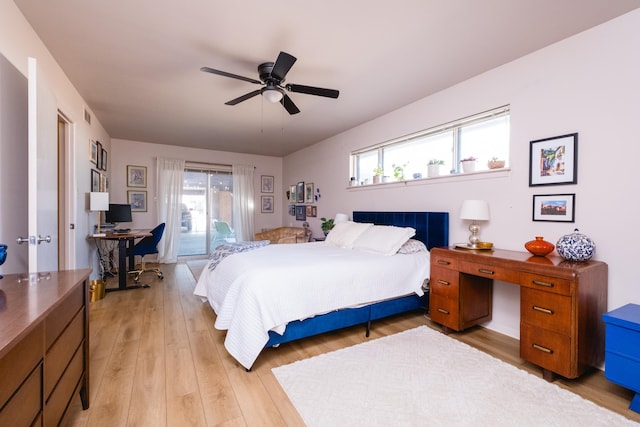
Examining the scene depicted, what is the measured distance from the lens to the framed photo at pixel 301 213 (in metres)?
6.36

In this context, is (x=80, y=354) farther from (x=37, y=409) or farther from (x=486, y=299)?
(x=486, y=299)

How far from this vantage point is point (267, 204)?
24.4 ft

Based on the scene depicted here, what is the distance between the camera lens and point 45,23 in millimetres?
2164

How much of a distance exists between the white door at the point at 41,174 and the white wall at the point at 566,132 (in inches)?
138

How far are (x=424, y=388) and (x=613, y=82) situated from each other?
2587 mm

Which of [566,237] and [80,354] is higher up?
[566,237]

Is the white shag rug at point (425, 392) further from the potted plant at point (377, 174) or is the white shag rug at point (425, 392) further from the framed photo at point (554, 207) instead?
the potted plant at point (377, 174)

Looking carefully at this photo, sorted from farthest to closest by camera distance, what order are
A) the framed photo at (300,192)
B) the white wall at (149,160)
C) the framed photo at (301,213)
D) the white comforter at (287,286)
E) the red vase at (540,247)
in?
the framed photo at (300,192) < the framed photo at (301,213) < the white wall at (149,160) < the red vase at (540,247) < the white comforter at (287,286)

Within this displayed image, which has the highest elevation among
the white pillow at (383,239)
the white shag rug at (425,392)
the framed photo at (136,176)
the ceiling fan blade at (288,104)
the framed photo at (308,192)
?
the ceiling fan blade at (288,104)

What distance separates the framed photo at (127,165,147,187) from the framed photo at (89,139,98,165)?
5.50ft

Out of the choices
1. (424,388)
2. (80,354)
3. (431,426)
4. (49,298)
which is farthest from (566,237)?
(80,354)

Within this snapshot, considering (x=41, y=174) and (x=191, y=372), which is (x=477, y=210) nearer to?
(x=191, y=372)

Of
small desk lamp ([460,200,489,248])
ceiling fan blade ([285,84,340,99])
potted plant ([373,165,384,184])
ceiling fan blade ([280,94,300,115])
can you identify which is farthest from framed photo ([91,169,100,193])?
small desk lamp ([460,200,489,248])

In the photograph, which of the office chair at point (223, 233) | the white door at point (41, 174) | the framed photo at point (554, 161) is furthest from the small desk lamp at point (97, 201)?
the framed photo at point (554, 161)
